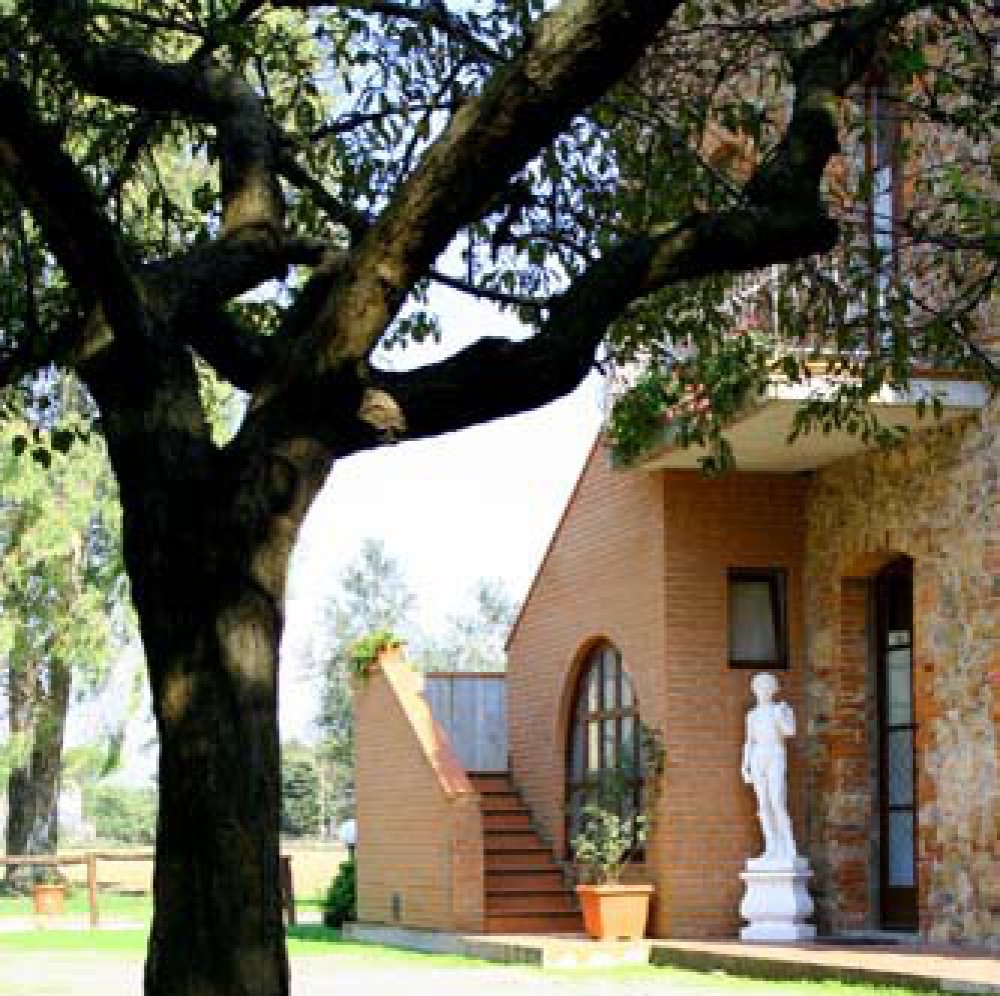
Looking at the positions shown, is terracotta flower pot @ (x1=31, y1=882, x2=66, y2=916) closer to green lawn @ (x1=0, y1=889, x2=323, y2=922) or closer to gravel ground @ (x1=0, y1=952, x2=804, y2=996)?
green lawn @ (x1=0, y1=889, x2=323, y2=922)

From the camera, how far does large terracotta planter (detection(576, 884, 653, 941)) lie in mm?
18656

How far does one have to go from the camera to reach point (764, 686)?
62.7ft

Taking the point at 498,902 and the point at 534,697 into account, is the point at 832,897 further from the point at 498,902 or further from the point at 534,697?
the point at 534,697

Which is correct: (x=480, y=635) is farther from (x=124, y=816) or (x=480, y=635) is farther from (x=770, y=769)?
(x=770, y=769)

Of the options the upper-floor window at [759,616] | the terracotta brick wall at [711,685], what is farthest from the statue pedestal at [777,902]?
the upper-floor window at [759,616]

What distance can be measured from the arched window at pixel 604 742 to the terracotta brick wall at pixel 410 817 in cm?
120

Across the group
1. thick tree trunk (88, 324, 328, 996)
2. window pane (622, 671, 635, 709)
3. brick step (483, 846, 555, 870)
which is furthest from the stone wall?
thick tree trunk (88, 324, 328, 996)

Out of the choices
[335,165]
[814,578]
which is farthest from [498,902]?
[335,165]

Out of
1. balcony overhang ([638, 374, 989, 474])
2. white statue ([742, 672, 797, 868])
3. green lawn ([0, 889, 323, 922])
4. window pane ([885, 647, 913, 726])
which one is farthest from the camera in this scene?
green lawn ([0, 889, 323, 922])

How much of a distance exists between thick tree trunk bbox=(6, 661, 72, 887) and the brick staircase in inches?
388

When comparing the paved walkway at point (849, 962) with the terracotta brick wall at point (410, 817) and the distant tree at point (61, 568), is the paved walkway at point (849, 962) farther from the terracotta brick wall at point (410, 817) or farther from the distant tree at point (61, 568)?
the distant tree at point (61, 568)

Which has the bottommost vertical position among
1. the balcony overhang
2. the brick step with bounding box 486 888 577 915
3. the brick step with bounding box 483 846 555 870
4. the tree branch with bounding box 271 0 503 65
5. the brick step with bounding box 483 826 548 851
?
the brick step with bounding box 486 888 577 915

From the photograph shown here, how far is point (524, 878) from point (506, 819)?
4.13ft

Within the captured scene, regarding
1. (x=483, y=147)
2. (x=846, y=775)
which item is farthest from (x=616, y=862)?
(x=483, y=147)
